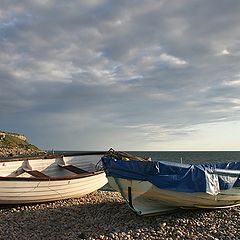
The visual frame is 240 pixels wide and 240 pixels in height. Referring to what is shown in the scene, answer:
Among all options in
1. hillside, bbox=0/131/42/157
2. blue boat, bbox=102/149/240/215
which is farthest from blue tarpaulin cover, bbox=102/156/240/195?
hillside, bbox=0/131/42/157

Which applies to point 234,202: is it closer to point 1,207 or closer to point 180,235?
point 180,235

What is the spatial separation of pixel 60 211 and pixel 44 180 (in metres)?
1.42

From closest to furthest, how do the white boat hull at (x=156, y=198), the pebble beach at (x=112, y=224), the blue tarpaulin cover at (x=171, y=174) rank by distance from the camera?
the pebble beach at (x=112, y=224), the blue tarpaulin cover at (x=171, y=174), the white boat hull at (x=156, y=198)

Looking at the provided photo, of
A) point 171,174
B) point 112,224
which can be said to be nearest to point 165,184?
point 171,174

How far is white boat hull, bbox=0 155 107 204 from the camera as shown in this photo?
13.5 metres

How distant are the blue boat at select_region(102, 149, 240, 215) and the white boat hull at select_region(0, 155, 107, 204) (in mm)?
3245

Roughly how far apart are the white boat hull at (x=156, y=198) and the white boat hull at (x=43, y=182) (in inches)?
133

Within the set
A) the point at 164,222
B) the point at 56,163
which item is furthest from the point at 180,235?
the point at 56,163

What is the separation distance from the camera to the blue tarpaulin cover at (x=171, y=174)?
11203 mm

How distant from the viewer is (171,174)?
11.5 m

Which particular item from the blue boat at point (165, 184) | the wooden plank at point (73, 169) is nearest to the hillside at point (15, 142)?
the wooden plank at point (73, 169)

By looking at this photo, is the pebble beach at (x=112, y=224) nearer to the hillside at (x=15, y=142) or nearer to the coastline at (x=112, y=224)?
the coastline at (x=112, y=224)

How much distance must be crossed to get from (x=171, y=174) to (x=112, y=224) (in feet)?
7.85

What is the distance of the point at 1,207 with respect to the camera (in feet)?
47.3
